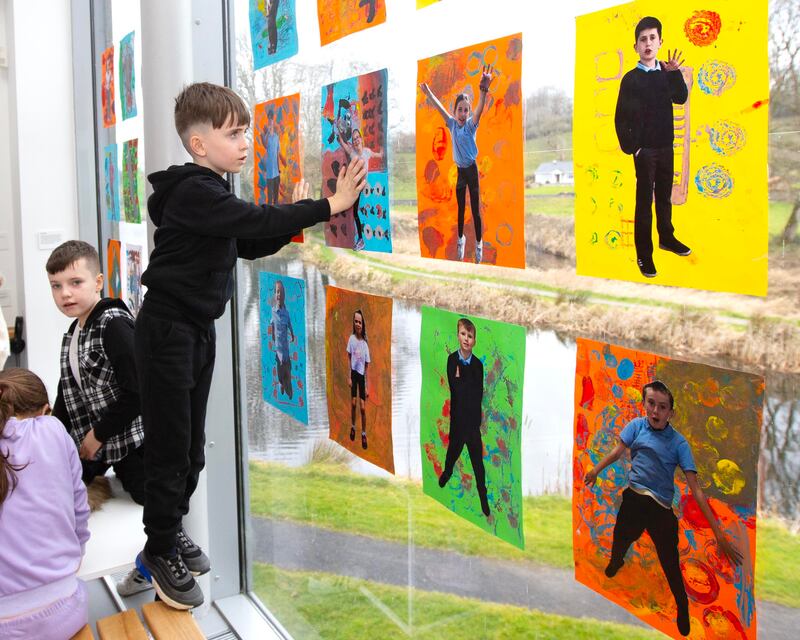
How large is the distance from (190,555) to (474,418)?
82cm

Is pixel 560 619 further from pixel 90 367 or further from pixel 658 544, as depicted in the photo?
pixel 90 367

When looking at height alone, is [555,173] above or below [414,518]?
above

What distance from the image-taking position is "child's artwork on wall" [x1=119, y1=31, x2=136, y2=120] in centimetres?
285

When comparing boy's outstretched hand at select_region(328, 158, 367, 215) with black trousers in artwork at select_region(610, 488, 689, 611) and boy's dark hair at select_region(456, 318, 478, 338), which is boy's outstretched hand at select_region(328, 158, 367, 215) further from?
black trousers in artwork at select_region(610, 488, 689, 611)

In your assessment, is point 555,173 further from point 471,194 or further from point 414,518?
point 414,518

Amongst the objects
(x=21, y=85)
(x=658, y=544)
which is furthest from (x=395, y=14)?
(x=21, y=85)

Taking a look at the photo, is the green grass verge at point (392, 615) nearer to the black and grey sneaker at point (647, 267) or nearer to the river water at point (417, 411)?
the river water at point (417, 411)

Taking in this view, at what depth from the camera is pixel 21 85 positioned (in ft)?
11.2

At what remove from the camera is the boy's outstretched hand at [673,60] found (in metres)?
0.87

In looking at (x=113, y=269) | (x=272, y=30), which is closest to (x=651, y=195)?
(x=272, y=30)

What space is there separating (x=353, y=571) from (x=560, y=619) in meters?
0.66

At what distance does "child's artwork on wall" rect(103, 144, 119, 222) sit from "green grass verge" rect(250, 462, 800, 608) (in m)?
1.56

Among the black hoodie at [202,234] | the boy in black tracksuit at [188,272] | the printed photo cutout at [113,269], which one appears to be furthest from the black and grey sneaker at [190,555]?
the printed photo cutout at [113,269]

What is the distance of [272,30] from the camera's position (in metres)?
1.78
